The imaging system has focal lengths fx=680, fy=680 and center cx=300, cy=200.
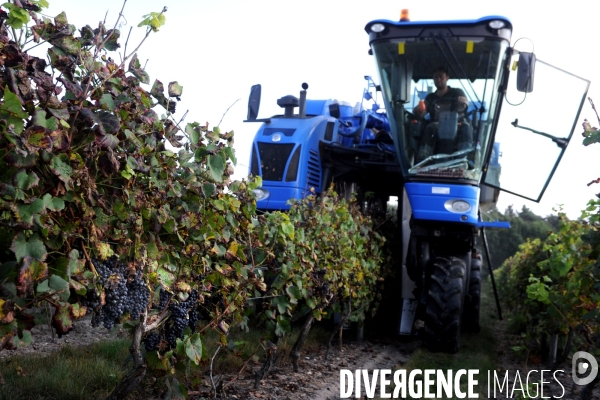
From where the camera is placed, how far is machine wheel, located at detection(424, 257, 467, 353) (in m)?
6.71

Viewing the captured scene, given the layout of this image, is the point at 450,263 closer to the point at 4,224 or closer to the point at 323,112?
the point at 323,112

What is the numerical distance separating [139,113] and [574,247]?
4.39 meters

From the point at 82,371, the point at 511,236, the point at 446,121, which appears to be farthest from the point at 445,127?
the point at 511,236

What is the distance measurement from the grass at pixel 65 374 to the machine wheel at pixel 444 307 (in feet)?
10.4

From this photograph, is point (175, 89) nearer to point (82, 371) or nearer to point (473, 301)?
point (82, 371)

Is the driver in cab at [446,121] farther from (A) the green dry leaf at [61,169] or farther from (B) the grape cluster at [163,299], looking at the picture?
(A) the green dry leaf at [61,169]

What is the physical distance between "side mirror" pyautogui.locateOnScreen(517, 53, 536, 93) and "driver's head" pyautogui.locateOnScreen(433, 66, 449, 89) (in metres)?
0.80

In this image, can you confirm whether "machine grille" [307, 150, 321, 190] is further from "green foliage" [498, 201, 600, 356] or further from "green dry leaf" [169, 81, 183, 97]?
"green dry leaf" [169, 81, 183, 97]

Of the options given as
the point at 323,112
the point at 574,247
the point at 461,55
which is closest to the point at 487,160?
the point at 461,55

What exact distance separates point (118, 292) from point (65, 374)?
170cm

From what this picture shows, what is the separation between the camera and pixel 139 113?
8.55 ft

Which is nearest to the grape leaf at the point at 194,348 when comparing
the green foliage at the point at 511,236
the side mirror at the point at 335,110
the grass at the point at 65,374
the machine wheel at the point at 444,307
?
the grass at the point at 65,374

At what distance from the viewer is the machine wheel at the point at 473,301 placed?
8977 mm

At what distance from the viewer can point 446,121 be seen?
280 inches
